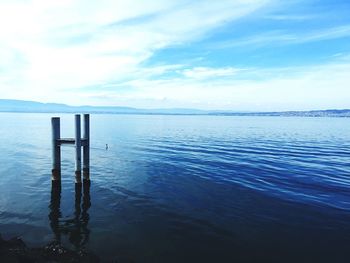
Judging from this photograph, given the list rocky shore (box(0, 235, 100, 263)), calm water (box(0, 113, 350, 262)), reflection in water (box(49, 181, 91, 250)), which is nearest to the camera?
rocky shore (box(0, 235, 100, 263))

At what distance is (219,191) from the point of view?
21.5 metres

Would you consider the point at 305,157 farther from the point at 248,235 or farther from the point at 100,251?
the point at 100,251

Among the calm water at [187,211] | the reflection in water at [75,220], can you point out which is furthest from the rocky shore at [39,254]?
the reflection in water at [75,220]

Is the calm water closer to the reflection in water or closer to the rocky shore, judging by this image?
the reflection in water

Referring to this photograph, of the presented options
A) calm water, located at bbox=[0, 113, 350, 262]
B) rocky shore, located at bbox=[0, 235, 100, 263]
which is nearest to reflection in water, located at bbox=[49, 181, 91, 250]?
calm water, located at bbox=[0, 113, 350, 262]

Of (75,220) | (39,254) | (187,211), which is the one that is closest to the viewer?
(39,254)

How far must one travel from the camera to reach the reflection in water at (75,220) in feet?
46.2

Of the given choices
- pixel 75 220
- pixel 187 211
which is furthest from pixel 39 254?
pixel 187 211

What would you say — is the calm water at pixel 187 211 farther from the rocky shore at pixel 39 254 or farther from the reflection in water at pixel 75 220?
the rocky shore at pixel 39 254

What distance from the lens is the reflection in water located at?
14079 millimetres

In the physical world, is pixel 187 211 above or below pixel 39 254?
below

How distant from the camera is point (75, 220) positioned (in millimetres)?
16281

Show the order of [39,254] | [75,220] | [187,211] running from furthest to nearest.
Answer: [187,211] → [75,220] → [39,254]

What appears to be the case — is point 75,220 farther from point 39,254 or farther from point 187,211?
point 187,211
